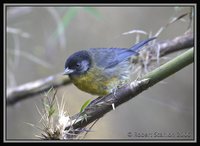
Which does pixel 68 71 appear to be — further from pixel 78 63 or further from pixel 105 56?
pixel 105 56

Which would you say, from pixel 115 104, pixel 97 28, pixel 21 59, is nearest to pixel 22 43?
pixel 21 59

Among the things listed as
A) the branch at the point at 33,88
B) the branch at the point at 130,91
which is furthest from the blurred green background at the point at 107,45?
the branch at the point at 130,91

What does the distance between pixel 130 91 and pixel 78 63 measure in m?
0.94

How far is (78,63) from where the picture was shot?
3490 mm

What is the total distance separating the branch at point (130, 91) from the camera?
253 centimetres

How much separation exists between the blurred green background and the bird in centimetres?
128

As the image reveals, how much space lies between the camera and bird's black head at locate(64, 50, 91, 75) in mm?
3412

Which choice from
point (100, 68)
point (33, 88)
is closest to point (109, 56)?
point (100, 68)

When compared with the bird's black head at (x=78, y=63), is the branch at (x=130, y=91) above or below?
below

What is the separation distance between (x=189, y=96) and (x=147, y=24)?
1133 millimetres

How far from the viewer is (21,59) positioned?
→ 561 cm

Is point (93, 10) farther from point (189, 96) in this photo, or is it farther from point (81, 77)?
point (189, 96)

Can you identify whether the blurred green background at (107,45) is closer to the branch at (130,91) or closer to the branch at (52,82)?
the branch at (52,82)

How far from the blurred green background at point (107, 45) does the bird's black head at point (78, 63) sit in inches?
59.9
